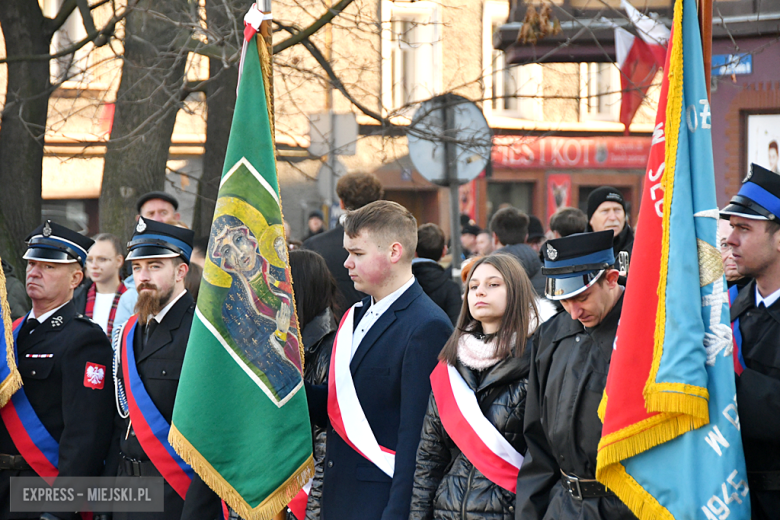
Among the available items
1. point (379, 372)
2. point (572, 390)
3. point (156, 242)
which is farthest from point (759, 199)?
point (156, 242)

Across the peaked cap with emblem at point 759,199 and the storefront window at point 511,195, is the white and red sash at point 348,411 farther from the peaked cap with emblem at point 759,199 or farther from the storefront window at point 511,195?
the storefront window at point 511,195

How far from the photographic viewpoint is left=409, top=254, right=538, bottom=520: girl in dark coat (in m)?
3.37

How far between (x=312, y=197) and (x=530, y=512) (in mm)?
17119

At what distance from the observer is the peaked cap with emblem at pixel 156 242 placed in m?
4.44

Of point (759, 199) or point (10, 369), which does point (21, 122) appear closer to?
point (10, 369)

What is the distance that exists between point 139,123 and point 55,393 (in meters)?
3.61

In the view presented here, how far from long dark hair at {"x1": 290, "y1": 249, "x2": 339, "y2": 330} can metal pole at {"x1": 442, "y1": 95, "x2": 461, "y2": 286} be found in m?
2.45

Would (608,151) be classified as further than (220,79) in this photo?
Yes

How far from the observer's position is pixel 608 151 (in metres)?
23.1

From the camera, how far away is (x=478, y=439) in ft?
11.1

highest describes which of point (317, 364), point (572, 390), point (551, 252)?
point (551, 252)

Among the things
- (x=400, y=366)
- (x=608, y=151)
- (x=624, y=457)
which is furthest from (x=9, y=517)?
(x=608, y=151)

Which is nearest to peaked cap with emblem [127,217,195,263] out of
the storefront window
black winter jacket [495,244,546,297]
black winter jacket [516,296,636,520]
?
black winter jacket [516,296,636,520]

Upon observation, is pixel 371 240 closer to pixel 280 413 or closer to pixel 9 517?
pixel 280 413
